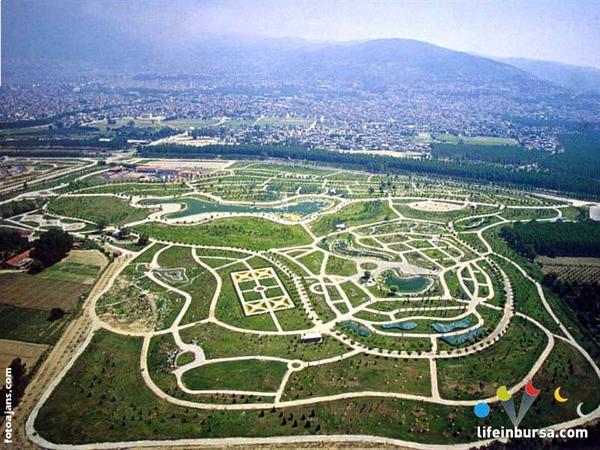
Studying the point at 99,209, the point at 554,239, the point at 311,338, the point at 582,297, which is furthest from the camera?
the point at 99,209

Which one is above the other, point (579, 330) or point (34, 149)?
point (579, 330)

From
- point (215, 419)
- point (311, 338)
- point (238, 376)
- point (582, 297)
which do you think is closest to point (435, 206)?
point (582, 297)

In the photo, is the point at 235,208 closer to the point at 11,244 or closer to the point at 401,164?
the point at 11,244

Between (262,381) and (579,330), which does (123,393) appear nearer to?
(262,381)

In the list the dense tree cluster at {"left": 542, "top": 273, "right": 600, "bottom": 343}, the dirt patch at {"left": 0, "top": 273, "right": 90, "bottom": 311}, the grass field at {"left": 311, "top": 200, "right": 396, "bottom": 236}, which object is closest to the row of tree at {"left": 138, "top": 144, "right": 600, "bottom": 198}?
the grass field at {"left": 311, "top": 200, "right": 396, "bottom": 236}

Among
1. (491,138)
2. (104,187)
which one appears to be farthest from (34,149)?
(491,138)

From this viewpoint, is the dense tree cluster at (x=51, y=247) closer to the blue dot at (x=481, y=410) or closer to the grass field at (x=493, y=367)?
the grass field at (x=493, y=367)

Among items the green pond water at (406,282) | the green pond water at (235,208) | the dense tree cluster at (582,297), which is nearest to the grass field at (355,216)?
the green pond water at (235,208)
